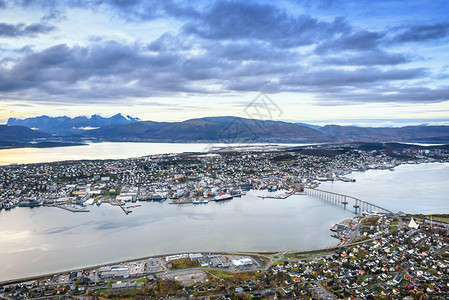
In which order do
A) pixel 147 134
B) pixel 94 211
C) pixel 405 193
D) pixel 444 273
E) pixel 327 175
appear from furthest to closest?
pixel 147 134 → pixel 327 175 → pixel 405 193 → pixel 94 211 → pixel 444 273

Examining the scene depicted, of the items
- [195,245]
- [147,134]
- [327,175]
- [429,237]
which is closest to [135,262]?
[195,245]

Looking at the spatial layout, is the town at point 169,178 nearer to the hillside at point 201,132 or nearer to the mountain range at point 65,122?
the hillside at point 201,132

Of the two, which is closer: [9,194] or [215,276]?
[215,276]

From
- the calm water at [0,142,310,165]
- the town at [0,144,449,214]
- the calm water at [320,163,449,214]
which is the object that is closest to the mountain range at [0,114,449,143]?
the calm water at [0,142,310,165]

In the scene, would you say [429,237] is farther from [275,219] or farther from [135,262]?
[135,262]

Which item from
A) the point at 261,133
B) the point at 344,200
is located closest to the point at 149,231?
the point at 344,200

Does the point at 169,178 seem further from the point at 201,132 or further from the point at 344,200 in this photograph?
the point at 201,132
